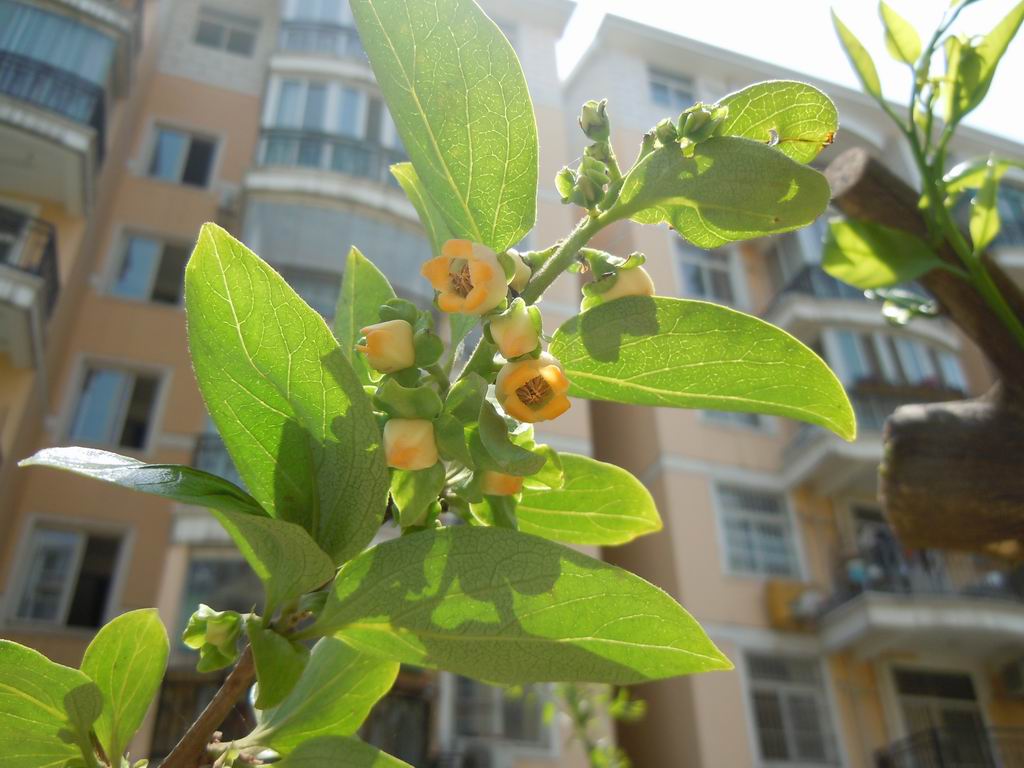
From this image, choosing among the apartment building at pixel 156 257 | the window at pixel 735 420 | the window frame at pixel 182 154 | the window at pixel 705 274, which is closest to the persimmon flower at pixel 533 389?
the apartment building at pixel 156 257

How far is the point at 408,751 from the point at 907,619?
21.3 ft

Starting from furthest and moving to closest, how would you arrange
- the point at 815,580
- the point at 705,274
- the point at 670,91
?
the point at 670,91, the point at 705,274, the point at 815,580

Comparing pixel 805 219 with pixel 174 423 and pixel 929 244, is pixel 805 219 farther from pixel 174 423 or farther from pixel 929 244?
pixel 174 423

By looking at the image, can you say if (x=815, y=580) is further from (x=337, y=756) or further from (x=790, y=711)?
(x=337, y=756)

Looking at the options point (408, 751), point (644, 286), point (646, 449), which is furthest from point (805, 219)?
point (646, 449)

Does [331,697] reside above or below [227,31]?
below

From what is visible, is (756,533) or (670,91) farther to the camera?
(670,91)

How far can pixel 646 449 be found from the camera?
1321cm

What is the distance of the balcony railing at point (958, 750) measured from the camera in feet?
34.9

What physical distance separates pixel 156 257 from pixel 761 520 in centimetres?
931

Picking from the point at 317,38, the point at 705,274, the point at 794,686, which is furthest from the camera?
the point at 705,274

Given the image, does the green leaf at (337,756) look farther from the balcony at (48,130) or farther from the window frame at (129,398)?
the balcony at (48,130)

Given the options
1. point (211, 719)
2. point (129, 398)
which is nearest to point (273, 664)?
point (211, 719)

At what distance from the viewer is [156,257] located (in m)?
12.5
